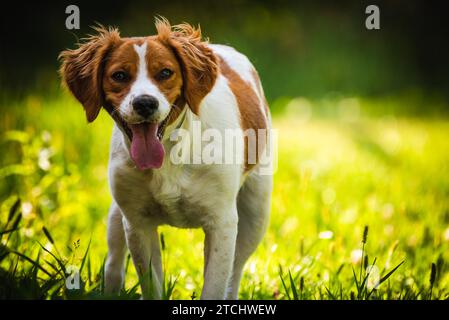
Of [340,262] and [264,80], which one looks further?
[264,80]

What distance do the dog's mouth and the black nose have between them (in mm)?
163

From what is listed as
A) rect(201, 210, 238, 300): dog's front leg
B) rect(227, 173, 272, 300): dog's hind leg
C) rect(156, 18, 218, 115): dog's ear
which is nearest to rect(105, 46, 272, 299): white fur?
rect(201, 210, 238, 300): dog's front leg

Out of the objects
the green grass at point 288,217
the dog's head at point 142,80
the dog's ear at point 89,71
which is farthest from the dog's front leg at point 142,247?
the dog's ear at point 89,71

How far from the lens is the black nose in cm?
335

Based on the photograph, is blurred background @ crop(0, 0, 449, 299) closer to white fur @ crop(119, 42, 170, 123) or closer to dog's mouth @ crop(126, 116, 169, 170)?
dog's mouth @ crop(126, 116, 169, 170)

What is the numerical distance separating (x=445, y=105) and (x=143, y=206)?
291 inches

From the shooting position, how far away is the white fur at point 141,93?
338cm

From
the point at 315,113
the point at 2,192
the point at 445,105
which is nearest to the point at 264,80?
the point at 315,113

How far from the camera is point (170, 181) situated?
3.72 m

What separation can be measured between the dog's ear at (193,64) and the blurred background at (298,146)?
2.20ft

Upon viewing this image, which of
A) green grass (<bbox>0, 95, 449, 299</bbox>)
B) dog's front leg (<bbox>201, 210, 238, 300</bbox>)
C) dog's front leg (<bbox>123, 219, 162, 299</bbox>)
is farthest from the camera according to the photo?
green grass (<bbox>0, 95, 449, 299</bbox>)

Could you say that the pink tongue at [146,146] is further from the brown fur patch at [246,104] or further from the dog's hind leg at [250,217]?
the dog's hind leg at [250,217]

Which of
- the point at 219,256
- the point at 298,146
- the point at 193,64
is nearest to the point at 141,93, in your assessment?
the point at 193,64
